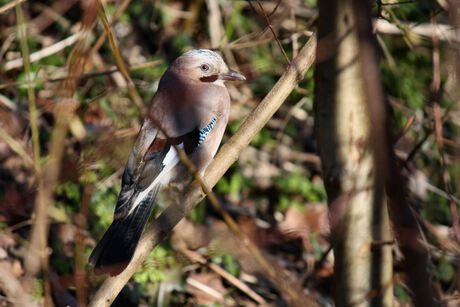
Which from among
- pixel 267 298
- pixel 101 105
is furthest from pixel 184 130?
pixel 101 105

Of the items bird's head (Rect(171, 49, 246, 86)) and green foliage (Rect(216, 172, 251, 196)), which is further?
green foliage (Rect(216, 172, 251, 196))

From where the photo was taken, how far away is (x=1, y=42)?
542 cm

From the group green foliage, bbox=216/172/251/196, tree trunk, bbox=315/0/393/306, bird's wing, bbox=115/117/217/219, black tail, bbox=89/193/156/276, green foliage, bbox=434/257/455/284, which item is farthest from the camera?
green foliage, bbox=216/172/251/196

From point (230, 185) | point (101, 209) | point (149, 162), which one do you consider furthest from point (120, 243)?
point (230, 185)

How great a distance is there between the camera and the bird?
3062 mm

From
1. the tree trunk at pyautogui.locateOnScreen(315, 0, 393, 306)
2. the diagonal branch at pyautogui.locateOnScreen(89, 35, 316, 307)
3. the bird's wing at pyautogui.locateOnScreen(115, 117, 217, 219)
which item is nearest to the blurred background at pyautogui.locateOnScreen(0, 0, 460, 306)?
the bird's wing at pyautogui.locateOnScreen(115, 117, 217, 219)

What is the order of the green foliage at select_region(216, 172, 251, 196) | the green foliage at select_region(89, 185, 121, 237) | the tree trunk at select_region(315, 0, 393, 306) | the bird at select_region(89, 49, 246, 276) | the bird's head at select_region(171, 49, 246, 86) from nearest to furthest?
the tree trunk at select_region(315, 0, 393, 306)
the bird at select_region(89, 49, 246, 276)
the bird's head at select_region(171, 49, 246, 86)
the green foliage at select_region(89, 185, 121, 237)
the green foliage at select_region(216, 172, 251, 196)

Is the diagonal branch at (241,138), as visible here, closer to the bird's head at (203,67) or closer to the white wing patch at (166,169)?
the white wing patch at (166,169)

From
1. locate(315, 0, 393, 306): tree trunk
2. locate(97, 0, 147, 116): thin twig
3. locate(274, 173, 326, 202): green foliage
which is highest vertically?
locate(97, 0, 147, 116): thin twig

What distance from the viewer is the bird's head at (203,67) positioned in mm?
3641

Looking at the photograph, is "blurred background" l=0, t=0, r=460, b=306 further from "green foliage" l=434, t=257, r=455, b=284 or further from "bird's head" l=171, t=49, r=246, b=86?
"bird's head" l=171, t=49, r=246, b=86

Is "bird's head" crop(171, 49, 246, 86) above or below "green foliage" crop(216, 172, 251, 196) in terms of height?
above

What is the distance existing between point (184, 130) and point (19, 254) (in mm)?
1692

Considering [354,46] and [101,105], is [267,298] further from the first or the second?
[354,46]
